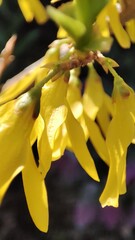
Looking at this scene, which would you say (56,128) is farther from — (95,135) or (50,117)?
(95,135)

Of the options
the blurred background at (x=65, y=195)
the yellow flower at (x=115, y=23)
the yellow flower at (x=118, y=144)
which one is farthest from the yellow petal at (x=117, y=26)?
the blurred background at (x=65, y=195)

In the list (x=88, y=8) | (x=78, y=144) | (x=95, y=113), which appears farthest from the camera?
(x=95, y=113)

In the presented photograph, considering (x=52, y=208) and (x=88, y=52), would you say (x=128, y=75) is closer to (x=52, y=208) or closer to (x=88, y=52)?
(x=52, y=208)

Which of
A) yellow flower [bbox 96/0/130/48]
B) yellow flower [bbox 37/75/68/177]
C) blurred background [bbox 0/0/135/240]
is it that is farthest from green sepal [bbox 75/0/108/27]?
blurred background [bbox 0/0/135/240]

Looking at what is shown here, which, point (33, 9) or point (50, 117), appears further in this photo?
point (33, 9)

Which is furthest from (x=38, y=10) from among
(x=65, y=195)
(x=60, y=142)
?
(x=65, y=195)

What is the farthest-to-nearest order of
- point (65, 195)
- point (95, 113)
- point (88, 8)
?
point (65, 195) → point (95, 113) → point (88, 8)

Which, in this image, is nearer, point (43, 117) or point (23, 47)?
point (43, 117)

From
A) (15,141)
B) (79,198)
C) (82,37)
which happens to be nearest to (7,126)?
(15,141)
